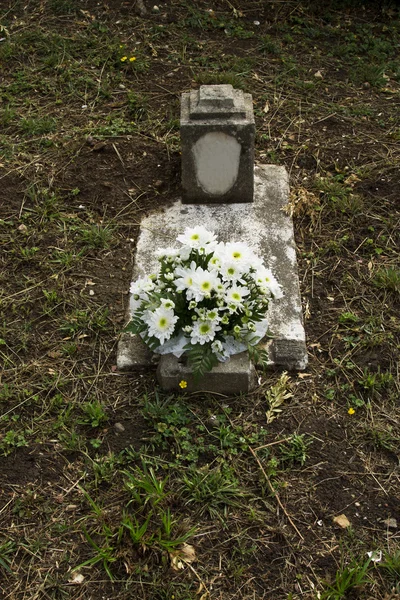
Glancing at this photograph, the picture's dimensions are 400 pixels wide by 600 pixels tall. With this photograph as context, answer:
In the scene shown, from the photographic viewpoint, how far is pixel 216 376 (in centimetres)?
307

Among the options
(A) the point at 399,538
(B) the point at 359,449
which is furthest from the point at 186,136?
(A) the point at 399,538

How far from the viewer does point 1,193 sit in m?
4.27

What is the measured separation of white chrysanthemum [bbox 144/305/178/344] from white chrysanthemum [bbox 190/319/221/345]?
10 cm

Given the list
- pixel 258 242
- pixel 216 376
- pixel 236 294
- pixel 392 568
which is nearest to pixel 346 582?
pixel 392 568

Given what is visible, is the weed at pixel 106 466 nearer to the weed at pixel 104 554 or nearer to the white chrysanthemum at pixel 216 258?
the weed at pixel 104 554

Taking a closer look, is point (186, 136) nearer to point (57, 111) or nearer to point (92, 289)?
point (92, 289)

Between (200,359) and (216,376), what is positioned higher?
(200,359)

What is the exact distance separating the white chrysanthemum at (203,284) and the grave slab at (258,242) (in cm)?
39

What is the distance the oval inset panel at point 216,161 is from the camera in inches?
150

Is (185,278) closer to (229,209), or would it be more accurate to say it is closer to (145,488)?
(145,488)

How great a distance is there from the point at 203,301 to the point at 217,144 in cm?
124

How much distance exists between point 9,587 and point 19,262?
1.84m

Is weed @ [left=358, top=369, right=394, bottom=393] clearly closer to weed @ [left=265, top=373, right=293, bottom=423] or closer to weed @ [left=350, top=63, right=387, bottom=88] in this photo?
weed @ [left=265, top=373, right=293, bottom=423]

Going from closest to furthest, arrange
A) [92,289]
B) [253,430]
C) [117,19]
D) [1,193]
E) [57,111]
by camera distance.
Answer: [253,430] < [92,289] < [1,193] < [57,111] < [117,19]
